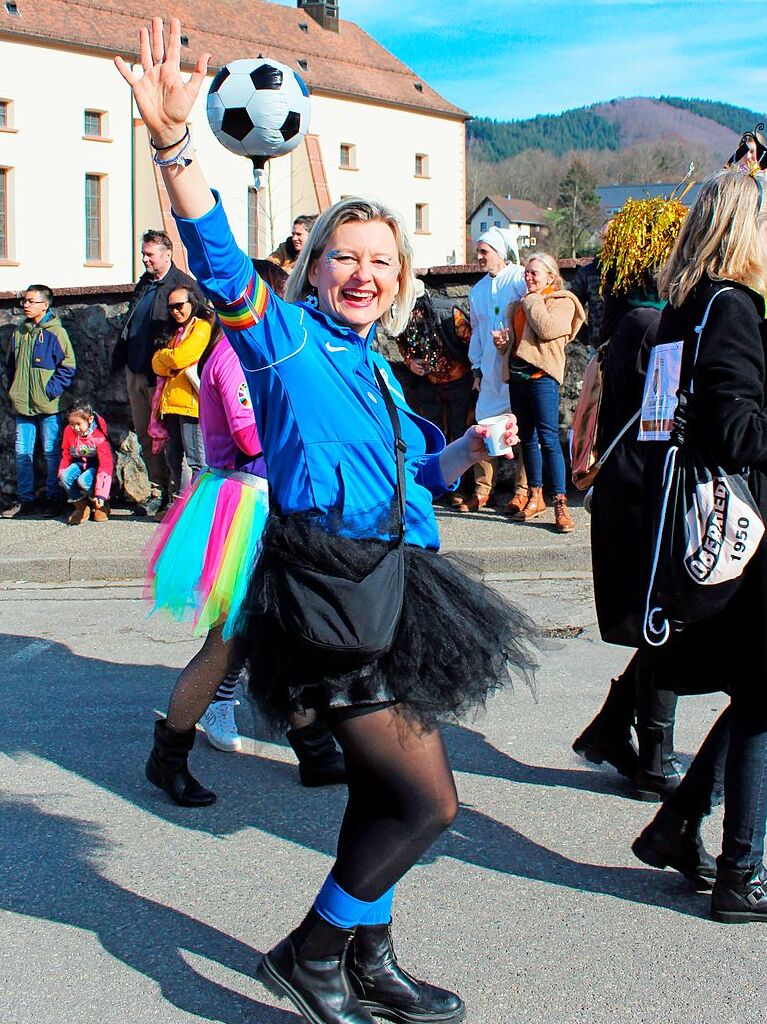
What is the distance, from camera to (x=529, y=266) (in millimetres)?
8539

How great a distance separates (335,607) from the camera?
96.6 inches

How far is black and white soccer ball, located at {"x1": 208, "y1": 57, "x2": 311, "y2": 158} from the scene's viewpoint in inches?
359

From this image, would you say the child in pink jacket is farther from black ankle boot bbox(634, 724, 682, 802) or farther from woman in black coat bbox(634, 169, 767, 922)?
woman in black coat bbox(634, 169, 767, 922)

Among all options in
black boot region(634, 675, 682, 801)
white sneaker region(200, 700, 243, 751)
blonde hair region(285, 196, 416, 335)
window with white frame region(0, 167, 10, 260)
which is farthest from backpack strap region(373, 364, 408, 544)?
window with white frame region(0, 167, 10, 260)

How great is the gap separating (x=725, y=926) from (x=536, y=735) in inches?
63.3

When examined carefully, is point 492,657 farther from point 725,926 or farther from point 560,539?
point 560,539

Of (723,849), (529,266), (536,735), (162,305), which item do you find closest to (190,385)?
(162,305)

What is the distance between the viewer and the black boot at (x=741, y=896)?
3.18 metres

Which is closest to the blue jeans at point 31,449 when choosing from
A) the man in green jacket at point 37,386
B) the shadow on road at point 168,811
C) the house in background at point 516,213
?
the man in green jacket at point 37,386

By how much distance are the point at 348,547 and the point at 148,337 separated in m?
7.34

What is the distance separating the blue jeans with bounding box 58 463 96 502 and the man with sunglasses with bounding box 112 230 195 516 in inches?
19.5

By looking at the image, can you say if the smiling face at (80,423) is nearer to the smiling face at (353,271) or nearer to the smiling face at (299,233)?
the smiling face at (299,233)

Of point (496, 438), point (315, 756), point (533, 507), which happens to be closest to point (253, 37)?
point (533, 507)

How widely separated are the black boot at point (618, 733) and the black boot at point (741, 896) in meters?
0.99
